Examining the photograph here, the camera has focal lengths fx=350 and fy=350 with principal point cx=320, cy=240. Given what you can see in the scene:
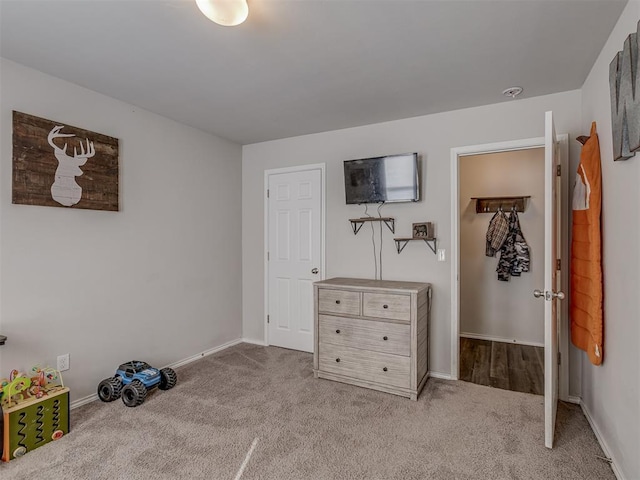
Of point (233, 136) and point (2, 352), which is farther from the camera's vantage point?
point (233, 136)

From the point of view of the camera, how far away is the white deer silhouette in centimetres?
252

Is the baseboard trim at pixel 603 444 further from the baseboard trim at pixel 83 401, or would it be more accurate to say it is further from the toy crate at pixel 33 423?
the baseboard trim at pixel 83 401

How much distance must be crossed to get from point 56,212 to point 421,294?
2.89m

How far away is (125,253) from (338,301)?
1916 mm

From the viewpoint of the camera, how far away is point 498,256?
171 inches

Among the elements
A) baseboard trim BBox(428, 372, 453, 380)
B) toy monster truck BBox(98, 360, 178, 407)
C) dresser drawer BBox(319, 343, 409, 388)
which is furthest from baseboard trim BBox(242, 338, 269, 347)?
baseboard trim BBox(428, 372, 453, 380)

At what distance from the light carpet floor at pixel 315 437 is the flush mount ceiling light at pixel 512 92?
2435mm

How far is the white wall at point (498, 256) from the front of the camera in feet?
13.6

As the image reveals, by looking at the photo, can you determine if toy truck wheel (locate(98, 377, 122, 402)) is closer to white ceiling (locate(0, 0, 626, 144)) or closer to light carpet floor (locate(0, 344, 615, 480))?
light carpet floor (locate(0, 344, 615, 480))

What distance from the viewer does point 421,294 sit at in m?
2.97

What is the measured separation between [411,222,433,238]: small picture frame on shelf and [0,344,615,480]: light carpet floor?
52.2 inches

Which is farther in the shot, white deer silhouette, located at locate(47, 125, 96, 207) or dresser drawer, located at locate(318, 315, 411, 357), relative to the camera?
dresser drawer, located at locate(318, 315, 411, 357)

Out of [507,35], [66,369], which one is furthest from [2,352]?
[507,35]

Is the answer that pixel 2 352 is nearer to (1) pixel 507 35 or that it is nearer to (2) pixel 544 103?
(1) pixel 507 35
